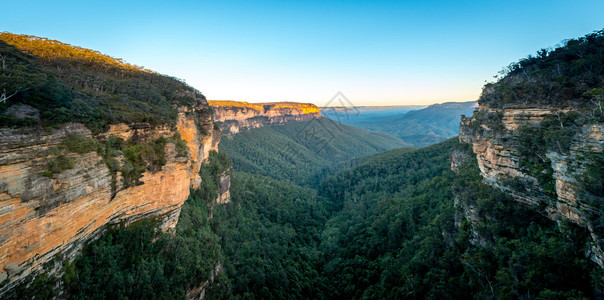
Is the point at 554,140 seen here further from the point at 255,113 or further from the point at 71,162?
the point at 255,113

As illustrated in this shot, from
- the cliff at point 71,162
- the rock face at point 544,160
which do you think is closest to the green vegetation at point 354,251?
the rock face at point 544,160

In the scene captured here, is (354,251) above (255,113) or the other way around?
the other way around

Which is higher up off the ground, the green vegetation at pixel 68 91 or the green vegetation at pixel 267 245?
the green vegetation at pixel 68 91

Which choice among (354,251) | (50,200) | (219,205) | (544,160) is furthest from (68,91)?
(354,251)

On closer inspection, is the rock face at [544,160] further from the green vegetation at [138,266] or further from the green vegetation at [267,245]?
the green vegetation at [138,266]

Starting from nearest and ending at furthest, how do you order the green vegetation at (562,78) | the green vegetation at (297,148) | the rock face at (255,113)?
the green vegetation at (562,78)
the green vegetation at (297,148)
the rock face at (255,113)

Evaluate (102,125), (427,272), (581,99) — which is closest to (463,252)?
(427,272)
